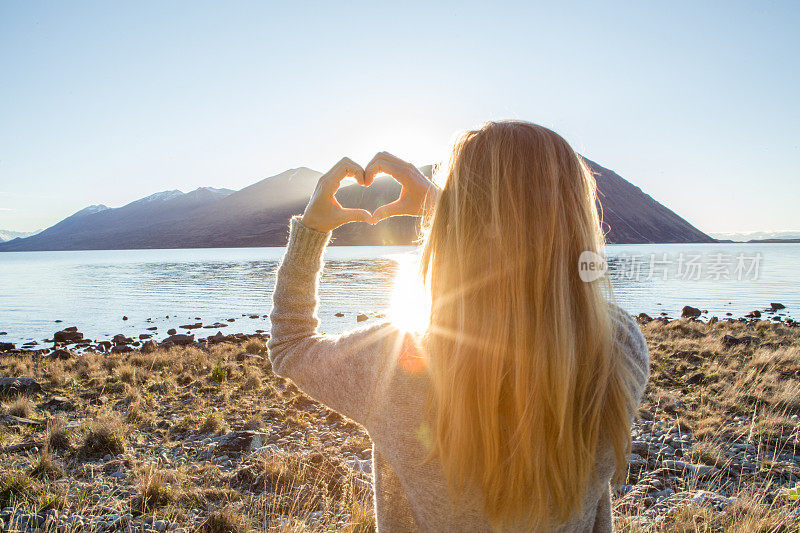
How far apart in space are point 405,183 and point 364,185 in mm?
132

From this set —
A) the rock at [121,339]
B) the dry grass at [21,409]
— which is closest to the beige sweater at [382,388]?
the dry grass at [21,409]

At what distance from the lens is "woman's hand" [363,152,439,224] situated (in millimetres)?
1401

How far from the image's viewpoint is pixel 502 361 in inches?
40.4

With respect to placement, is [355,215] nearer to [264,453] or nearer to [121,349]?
[264,453]

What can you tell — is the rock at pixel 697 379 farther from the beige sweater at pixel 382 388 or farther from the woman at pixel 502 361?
the woman at pixel 502 361

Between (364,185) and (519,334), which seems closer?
(519,334)

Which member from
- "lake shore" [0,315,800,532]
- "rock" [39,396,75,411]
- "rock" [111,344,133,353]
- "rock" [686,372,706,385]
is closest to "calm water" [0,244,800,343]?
"rock" [111,344,133,353]

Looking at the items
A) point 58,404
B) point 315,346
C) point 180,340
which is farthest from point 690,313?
point 315,346

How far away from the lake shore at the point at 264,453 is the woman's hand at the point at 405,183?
1.08 m

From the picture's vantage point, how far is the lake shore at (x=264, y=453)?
3605 millimetres

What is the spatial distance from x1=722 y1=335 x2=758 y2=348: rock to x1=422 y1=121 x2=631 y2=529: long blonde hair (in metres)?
13.9

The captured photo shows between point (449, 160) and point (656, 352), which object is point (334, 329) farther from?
point (449, 160)

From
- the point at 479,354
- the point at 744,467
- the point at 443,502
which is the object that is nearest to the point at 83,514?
the point at 443,502

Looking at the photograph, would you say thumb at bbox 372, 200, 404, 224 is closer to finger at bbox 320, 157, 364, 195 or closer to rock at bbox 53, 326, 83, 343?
finger at bbox 320, 157, 364, 195
